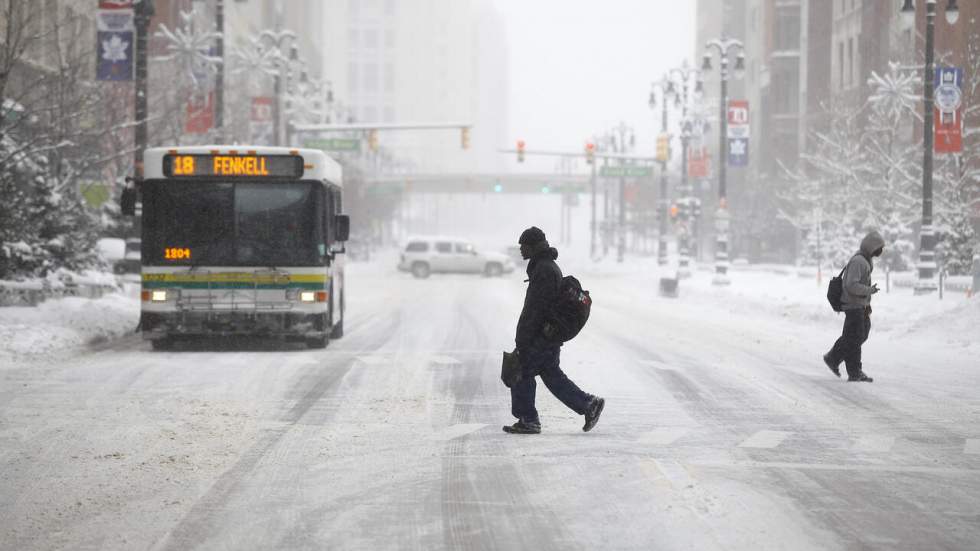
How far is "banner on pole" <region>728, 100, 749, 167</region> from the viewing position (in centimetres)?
4488

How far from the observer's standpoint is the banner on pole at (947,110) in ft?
103

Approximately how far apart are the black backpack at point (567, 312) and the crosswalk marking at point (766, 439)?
5.16 feet

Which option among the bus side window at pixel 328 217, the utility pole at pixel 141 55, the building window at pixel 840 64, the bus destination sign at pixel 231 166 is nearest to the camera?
the bus destination sign at pixel 231 166

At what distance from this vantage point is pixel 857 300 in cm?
1620

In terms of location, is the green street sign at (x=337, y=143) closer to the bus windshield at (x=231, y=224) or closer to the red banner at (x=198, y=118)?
the red banner at (x=198, y=118)

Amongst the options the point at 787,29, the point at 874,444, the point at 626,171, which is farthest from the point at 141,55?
the point at 787,29

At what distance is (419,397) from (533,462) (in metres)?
4.43

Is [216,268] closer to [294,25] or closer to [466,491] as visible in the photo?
[466,491]

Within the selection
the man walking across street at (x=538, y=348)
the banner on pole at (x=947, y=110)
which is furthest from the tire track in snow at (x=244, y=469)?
the banner on pole at (x=947, y=110)

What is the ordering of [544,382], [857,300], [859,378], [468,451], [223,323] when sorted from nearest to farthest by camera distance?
1. [468,451]
2. [544,382]
3. [857,300]
4. [859,378]
5. [223,323]

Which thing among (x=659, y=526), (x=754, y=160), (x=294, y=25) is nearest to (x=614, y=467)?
(x=659, y=526)

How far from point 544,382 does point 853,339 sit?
6.06 m

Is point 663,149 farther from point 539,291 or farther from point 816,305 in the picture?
point 539,291

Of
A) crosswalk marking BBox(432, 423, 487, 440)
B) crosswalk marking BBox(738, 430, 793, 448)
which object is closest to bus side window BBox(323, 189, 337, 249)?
crosswalk marking BBox(432, 423, 487, 440)
